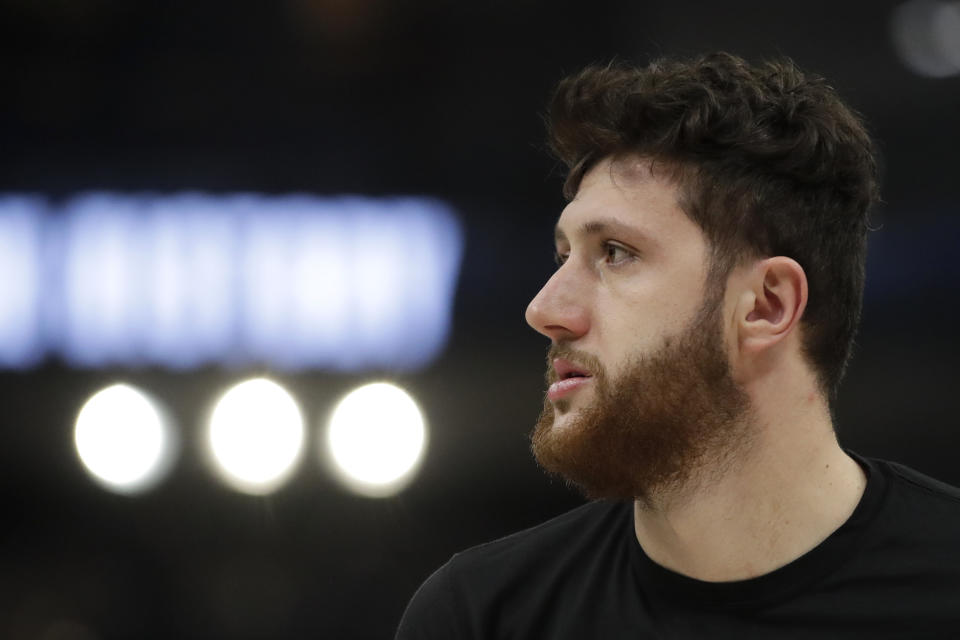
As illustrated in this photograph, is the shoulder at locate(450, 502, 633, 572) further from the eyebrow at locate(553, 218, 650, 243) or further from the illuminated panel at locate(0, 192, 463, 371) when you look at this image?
the illuminated panel at locate(0, 192, 463, 371)

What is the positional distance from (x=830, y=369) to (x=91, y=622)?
16.1ft

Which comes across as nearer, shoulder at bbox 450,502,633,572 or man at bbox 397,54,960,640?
man at bbox 397,54,960,640

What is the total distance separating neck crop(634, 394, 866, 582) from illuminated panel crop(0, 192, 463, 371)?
3.38m

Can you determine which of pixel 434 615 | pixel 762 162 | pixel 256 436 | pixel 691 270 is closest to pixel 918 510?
pixel 691 270

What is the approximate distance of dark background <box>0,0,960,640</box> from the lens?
5188 millimetres

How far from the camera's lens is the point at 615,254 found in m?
2.21

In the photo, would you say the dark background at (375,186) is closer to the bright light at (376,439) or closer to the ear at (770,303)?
the bright light at (376,439)

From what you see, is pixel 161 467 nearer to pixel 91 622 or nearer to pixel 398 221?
pixel 91 622

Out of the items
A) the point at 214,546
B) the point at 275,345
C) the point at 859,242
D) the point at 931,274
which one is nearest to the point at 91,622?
the point at 214,546

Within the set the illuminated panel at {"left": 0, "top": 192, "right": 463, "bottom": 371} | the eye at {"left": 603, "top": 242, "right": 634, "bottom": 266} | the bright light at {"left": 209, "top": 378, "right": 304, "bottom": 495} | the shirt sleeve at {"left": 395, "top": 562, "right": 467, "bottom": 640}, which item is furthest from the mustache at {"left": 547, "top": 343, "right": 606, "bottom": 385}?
the bright light at {"left": 209, "top": 378, "right": 304, "bottom": 495}

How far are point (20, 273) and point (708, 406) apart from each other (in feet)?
13.9

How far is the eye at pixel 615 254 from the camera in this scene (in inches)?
86.2

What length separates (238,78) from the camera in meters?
5.35

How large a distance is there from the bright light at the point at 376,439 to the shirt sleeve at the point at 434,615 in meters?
3.32
